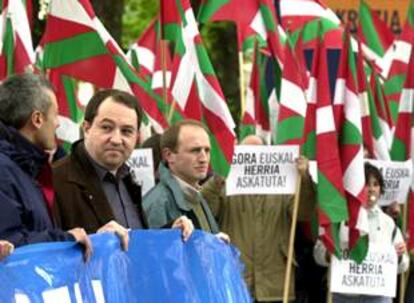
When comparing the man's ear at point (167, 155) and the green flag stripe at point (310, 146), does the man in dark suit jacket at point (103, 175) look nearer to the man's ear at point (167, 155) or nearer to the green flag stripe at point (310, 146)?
the man's ear at point (167, 155)

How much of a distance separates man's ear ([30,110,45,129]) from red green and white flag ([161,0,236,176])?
4688mm

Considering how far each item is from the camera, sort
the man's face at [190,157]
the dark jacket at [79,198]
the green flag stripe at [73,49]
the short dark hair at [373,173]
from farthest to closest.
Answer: the short dark hair at [373,173], the green flag stripe at [73,49], the man's face at [190,157], the dark jacket at [79,198]

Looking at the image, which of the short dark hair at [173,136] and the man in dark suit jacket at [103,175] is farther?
the short dark hair at [173,136]

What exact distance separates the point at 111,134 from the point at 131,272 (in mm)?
696

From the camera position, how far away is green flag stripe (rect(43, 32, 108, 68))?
36.9 ft

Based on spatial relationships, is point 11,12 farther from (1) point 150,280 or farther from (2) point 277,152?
(1) point 150,280

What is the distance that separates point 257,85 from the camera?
49.6ft

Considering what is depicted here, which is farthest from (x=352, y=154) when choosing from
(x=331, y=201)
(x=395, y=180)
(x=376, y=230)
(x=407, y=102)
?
(x=407, y=102)

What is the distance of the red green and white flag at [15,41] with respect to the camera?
1145cm

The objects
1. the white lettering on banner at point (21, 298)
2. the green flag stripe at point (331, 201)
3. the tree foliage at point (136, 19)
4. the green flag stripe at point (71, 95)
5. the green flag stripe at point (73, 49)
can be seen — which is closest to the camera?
the white lettering on banner at point (21, 298)

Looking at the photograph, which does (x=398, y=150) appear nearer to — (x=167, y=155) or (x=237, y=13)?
(x=237, y=13)

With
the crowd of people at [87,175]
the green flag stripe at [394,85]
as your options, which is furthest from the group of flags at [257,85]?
the crowd of people at [87,175]

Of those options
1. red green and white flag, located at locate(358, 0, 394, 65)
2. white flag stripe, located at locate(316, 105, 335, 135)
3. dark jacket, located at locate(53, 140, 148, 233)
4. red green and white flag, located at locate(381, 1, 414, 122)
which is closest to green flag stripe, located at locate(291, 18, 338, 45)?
red green and white flag, located at locate(381, 1, 414, 122)

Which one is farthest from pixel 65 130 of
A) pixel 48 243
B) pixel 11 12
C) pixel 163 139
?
pixel 48 243
